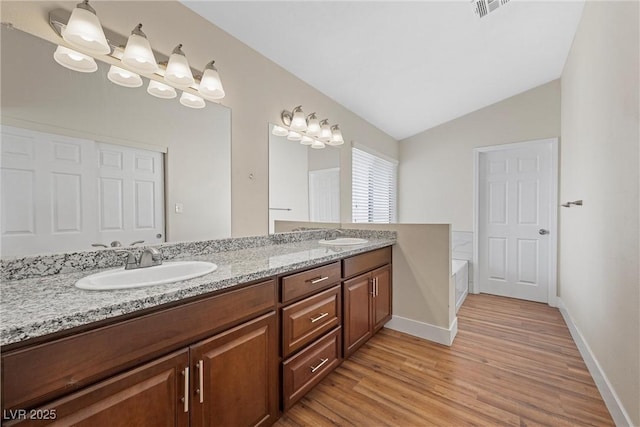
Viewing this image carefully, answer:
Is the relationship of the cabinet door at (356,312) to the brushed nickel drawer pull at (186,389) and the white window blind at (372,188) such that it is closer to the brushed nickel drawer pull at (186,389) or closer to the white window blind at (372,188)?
the brushed nickel drawer pull at (186,389)

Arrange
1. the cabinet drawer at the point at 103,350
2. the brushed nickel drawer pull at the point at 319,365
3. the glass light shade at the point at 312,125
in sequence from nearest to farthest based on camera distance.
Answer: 1. the cabinet drawer at the point at 103,350
2. the brushed nickel drawer pull at the point at 319,365
3. the glass light shade at the point at 312,125

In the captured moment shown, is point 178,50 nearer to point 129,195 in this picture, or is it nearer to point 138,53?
point 138,53

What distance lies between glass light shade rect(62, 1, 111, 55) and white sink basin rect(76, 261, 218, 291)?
1011 mm

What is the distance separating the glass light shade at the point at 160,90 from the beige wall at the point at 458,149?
3605 millimetres

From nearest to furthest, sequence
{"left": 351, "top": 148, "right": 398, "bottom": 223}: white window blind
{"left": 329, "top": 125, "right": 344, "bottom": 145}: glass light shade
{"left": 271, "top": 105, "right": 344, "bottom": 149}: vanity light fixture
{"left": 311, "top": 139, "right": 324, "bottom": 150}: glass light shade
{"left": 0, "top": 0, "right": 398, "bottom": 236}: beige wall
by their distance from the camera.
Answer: {"left": 0, "top": 0, "right": 398, "bottom": 236}: beige wall < {"left": 271, "top": 105, "right": 344, "bottom": 149}: vanity light fixture < {"left": 311, "top": 139, "right": 324, "bottom": 150}: glass light shade < {"left": 329, "top": 125, "right": 344, "bottom": 145}: glass light shade < {"left": 351, "top": 148, "right": 398, "bottom": 223}: white window blind

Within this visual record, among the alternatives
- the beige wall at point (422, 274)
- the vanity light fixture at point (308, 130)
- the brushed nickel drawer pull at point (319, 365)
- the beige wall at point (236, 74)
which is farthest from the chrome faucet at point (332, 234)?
the brushed nickel drawer pull at point (319, 365)

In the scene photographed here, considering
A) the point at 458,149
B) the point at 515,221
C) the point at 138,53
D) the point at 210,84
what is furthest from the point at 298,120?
the point at 515,221

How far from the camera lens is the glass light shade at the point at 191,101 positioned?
1.63 m

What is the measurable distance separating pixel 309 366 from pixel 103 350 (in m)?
1.05

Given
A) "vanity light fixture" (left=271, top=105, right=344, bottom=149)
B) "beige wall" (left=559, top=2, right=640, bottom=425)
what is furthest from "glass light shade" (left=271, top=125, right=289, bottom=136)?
"beige wall" (left=559, top=2, right=640, bottom=425)

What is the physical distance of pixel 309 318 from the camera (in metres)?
1.52

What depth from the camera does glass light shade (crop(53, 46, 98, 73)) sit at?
1.18 m

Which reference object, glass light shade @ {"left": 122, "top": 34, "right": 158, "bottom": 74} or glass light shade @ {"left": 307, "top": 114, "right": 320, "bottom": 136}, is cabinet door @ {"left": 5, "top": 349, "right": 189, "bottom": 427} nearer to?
glass light shade @ {"left": 122, "top": 34, "right": 158, "bottom": 74}

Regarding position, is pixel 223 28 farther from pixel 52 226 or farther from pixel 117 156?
pixel 52 226
